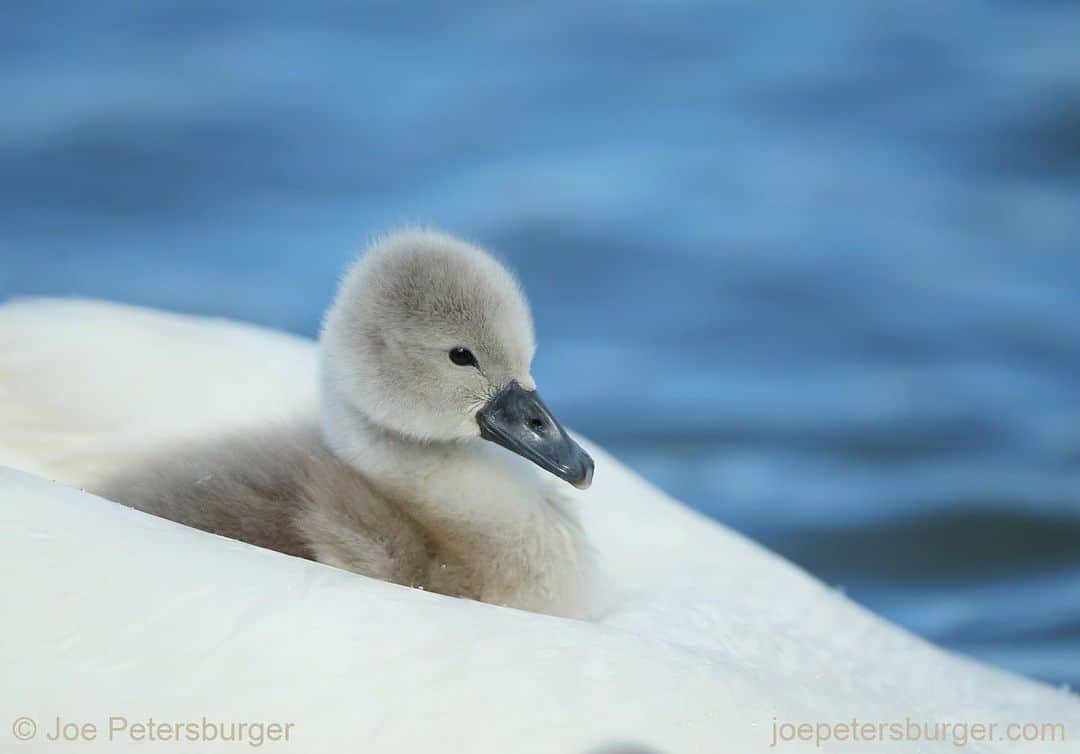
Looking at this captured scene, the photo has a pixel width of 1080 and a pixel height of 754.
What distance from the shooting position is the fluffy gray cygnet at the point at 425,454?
2.31 meters

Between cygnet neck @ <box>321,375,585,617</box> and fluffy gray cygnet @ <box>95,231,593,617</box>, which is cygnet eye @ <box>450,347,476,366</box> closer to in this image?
fluffy gray cygnet @ <box>95,231,593,617</box>

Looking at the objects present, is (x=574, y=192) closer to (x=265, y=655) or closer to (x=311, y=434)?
(x=311, y=434)

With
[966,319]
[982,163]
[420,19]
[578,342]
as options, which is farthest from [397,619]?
[420,19]

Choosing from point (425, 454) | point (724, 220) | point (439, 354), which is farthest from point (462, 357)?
point (724, 220)

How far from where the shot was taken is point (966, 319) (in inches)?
216

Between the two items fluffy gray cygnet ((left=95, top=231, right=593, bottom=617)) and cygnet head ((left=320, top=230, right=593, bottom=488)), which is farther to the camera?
cygnet head ((left=320, top=230, right=593, bottom=488))

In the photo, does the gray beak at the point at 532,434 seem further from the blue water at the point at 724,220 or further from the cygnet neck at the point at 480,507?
the blue water at the point at 724,220

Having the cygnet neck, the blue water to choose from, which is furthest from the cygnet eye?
the blue water

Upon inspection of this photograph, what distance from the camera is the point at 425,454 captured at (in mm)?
2434

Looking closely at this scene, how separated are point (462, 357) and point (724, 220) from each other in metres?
3.57

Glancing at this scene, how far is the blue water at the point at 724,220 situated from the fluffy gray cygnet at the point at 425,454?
173cm

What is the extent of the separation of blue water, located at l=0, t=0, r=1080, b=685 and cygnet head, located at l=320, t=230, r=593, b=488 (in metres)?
1.73

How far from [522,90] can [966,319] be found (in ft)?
6.39

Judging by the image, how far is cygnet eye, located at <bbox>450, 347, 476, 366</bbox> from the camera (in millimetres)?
2475
